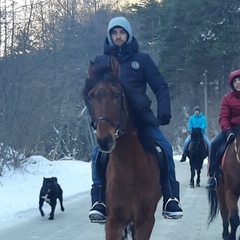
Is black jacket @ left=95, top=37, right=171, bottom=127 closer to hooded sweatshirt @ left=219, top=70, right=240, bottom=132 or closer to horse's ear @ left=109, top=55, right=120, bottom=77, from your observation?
horse's ear @ left=109, top=55, right=120, bottom=77

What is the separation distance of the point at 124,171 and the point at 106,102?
854 millimetres

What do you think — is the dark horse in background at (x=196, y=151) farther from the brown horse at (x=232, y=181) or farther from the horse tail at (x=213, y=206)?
the brown horse at (x=232, y=181)

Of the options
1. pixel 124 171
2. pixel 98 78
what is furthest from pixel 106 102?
pixel 124 171

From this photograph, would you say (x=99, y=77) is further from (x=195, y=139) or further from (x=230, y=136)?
(x=195, y=139)

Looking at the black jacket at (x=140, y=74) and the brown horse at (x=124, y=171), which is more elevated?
the black jacket at (x=140, y=74)

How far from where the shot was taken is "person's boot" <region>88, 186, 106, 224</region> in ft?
21.7

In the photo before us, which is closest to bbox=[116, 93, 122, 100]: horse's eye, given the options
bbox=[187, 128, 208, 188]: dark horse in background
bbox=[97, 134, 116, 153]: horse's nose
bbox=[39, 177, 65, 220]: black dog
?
bbox=[97, 134, 116, 153]: horse's nose

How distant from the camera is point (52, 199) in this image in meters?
13.8

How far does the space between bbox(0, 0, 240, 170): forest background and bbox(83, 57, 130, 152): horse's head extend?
16651mm

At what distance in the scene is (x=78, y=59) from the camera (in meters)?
35.3

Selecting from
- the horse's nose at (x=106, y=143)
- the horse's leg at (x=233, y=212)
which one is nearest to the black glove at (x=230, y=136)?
the horse's leg at (x=233, y=212)

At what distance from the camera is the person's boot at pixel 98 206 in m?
6.61

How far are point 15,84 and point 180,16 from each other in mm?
27936

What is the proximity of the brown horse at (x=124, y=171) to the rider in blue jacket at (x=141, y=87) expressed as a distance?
23 centimetres
